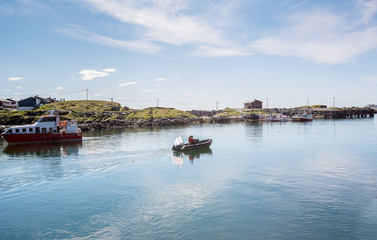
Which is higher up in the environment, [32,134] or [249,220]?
[32,134]

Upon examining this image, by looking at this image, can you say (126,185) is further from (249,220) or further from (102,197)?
(249,220)

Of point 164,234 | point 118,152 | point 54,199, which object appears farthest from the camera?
point 118,152

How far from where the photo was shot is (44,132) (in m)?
69.2

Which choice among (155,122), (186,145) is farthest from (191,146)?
(155,122)

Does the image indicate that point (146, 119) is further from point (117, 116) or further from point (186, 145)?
point (186, 145)

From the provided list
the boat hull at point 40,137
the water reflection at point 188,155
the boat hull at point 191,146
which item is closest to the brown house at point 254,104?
the boat hull at point 40,137

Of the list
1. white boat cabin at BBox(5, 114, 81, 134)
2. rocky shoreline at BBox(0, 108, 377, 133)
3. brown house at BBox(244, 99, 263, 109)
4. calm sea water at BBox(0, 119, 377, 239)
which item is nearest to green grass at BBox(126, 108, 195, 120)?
rocky shoreline at BBox(0, 108, 377, 133)

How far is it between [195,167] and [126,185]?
12615 millimetres

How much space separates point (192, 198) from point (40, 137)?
58953 millimetres

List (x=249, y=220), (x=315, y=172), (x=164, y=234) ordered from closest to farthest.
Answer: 1. (x=164, y=234)
2. (x=249, y=220)
3. (x=315, y=172)

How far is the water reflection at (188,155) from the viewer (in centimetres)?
4359

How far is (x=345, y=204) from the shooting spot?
22750 mm

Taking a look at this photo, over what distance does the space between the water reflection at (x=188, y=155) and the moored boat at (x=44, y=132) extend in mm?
37358

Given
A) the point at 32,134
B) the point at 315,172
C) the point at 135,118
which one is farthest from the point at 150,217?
the point at 135,118
